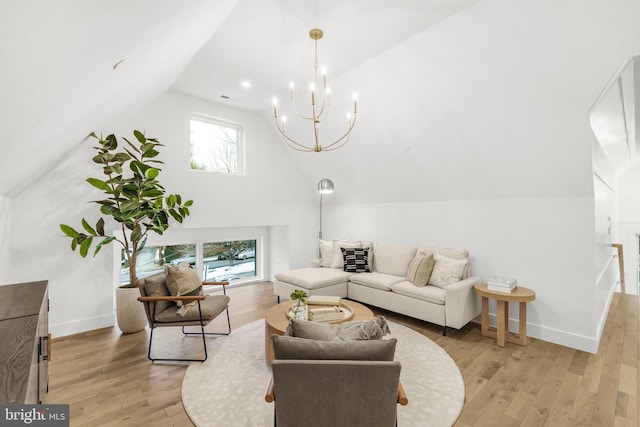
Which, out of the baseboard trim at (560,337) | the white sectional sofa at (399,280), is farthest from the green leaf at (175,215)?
the baseboard trim at (560,337)

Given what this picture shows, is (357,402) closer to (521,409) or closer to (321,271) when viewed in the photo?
(521,409)

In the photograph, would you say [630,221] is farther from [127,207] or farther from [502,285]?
[127,207]

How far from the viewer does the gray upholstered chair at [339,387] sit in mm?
1346

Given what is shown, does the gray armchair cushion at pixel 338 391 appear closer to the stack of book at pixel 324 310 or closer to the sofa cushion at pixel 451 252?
the stack of book at pixel 324 310

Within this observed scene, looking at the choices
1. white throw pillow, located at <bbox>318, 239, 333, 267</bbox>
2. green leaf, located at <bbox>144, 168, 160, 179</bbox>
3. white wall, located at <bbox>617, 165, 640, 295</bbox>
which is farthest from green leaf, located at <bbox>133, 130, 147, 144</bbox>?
white wall, located at <bbox>617, 165, 640, 295</bbox>

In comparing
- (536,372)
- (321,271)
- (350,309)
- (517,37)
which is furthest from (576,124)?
(321,271)

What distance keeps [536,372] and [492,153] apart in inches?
92.1

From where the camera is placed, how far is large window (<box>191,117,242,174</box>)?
4.85 metres

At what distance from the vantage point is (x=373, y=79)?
3.63 m

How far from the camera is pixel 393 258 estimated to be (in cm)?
464

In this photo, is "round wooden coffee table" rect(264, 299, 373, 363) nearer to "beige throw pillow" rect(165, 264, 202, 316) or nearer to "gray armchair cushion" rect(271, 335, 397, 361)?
"beige throw pillow" rect(165, 264, 202, 316)

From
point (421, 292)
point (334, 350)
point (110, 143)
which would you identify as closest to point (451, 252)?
point (421, 292)

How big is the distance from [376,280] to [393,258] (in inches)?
22.3

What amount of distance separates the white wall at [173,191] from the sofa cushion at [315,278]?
1.27 metres
